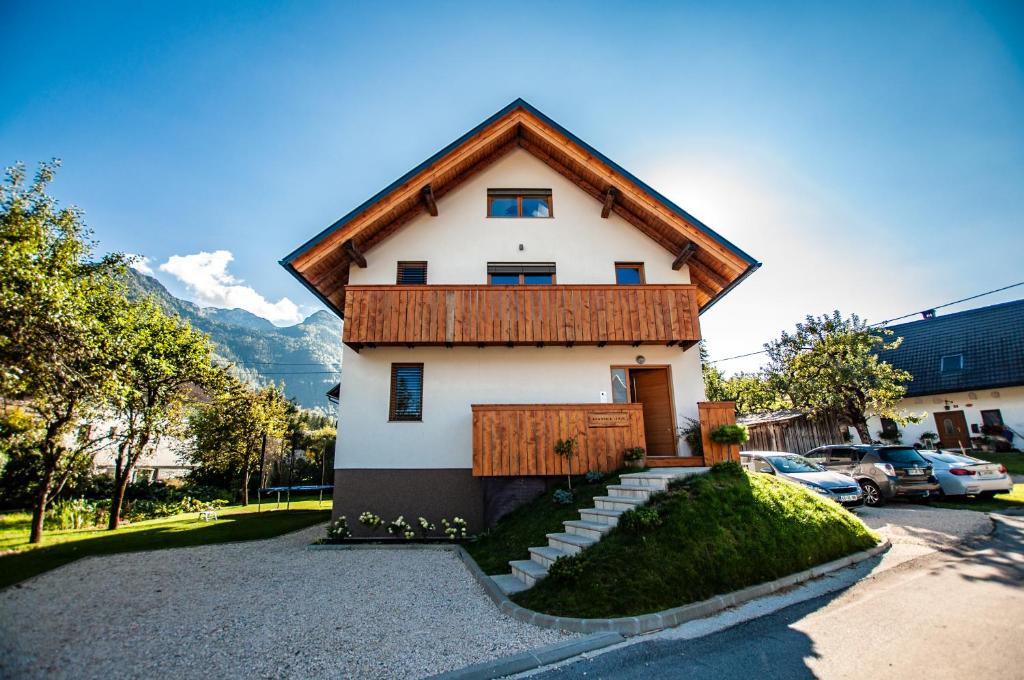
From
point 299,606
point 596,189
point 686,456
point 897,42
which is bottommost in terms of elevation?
point 299,606

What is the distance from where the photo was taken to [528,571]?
7.39 meters

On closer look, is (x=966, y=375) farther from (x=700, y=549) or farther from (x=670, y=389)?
(x=700, y=549)

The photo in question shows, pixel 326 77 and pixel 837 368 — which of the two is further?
pixel 837 368

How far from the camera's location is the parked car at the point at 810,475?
38.2 ft

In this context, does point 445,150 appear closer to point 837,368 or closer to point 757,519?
point 757,519

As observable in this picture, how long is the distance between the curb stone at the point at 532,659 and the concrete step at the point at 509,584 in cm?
174

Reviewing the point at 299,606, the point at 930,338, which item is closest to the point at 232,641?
the point at 299,606

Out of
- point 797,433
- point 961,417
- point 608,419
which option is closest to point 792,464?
point 608,419

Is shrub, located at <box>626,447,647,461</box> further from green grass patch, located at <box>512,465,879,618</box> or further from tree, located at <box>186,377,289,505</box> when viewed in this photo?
tree, located at <box>186,377,289,505</box>

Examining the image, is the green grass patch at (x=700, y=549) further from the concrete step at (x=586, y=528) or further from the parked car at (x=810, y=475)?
the parked car at (x=810, y=475)

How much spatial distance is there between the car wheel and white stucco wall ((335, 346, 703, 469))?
6.18 metres

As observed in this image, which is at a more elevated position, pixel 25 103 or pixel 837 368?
pixel 25 103

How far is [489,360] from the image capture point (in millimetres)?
13094

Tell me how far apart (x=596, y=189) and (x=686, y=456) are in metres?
8.70
